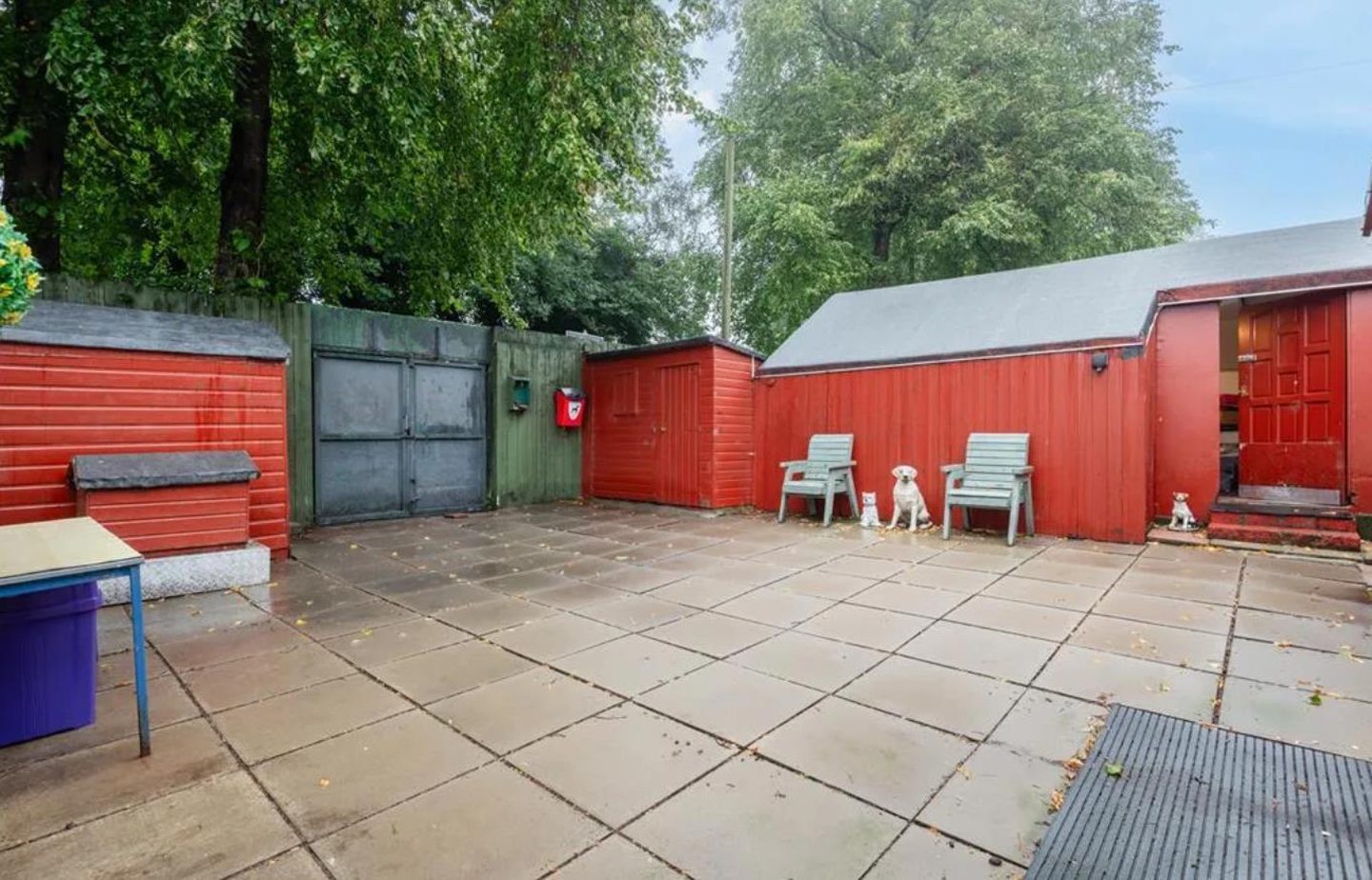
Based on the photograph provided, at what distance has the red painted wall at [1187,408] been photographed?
5512 mm

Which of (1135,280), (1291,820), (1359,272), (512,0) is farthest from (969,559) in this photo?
(512,0)

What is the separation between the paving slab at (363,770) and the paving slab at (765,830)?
0.67 meters

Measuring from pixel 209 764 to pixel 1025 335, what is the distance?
656 centimetres

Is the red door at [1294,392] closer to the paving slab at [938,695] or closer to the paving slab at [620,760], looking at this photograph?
the paving slab at [938,695]

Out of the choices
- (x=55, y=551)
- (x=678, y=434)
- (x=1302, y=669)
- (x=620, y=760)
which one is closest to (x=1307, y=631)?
(x=1302, y=669)

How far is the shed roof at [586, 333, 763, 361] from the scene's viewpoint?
712cm

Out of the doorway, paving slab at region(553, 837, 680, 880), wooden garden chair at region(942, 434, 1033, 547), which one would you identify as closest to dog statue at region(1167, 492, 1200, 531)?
the doorway

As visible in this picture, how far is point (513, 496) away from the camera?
7.70m

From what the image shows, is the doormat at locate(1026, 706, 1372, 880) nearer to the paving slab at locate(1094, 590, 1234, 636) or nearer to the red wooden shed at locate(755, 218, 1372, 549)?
the paving slab at locate(1094, 590, 1234, 636)

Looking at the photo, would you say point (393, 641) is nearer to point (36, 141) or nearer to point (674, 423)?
point (674, 423)

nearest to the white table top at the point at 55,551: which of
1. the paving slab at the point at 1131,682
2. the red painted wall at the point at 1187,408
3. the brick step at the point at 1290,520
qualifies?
the paving slab at the point at 1131,682

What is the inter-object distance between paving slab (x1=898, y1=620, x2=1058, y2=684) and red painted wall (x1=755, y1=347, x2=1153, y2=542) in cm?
314

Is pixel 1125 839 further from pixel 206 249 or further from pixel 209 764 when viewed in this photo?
pixel 206 249

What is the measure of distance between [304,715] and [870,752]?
1.95 metres
